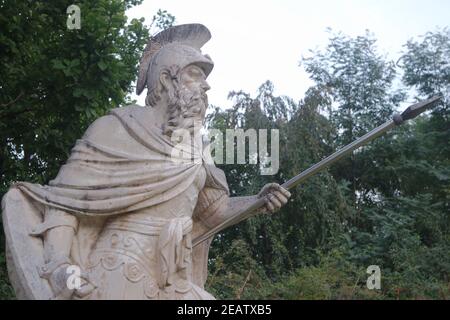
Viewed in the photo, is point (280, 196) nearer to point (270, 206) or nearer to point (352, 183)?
point (270, 206)

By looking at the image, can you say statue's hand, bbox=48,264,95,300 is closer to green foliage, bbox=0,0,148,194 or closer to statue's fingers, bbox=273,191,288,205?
statue's fingers, bbox=273,191,288,205

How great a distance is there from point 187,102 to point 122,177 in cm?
95

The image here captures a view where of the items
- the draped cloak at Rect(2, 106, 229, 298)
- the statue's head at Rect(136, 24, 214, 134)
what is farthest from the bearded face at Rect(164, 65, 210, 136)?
the draped cloak at Rect(2, 106, 229, 298)

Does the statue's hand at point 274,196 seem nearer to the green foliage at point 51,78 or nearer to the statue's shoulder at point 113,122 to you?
the statue's shoulder at point 113,122

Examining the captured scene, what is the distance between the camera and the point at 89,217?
6809 mm

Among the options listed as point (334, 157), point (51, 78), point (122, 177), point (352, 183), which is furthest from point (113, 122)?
point (352, 183)

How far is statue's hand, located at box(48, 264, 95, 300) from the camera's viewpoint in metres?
6.24

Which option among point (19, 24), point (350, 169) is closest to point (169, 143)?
point (19, 24)

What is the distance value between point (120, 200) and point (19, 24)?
23.6ft

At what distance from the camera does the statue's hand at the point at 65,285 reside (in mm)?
6238

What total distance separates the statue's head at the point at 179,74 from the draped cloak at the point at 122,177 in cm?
20

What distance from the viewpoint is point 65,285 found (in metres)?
6.24

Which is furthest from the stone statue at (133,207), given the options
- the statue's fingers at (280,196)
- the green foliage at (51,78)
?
the green foliage at (51,78)

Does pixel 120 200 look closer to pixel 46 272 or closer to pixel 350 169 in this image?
pixel 46 272
